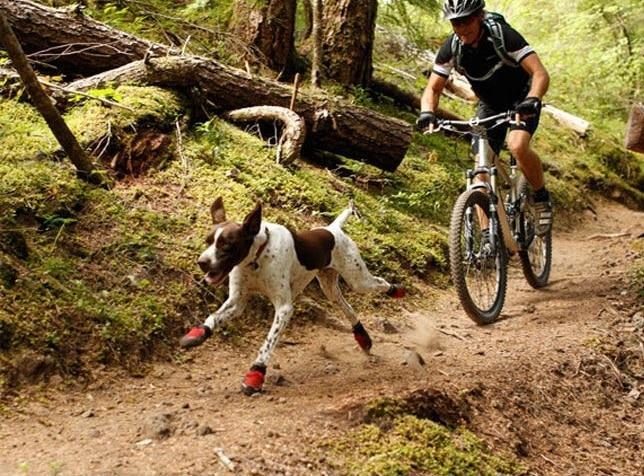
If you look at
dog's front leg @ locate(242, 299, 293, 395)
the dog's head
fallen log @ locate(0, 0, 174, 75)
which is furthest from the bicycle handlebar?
fallen log @ locate(0, 0, 174, 75)

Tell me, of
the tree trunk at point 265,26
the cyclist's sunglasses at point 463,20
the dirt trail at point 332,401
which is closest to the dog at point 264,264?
the dirt trail at point 332,401

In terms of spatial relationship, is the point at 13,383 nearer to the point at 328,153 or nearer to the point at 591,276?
the point at 328,153

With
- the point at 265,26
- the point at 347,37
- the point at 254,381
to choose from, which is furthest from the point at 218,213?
the point at 347,37

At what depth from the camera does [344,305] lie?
5.45 metres

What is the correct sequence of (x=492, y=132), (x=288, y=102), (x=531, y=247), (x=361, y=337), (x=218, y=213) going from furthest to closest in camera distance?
1. (x=288, y=102)
2. (x=531, y=247)
3. (x=492, y=132)
4. (x=361, y=337)
5. (x=218, y=213)

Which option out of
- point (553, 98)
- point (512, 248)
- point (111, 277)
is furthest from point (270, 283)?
point (553, 98)

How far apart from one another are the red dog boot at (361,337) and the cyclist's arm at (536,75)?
2.62 m

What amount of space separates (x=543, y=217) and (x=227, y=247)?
4776mm

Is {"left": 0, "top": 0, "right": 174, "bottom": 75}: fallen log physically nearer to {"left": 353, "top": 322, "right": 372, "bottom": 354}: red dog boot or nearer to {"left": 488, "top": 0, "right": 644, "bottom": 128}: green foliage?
{"left": 353, "top": 322, "right": 372, "bottom": 354}: red dog boot

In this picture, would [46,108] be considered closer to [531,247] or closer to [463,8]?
[463,8]

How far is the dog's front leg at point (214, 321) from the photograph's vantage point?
173 inches

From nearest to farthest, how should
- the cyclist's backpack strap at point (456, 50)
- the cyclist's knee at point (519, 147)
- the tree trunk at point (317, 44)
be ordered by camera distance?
the cyclist's backpack strap at point (456, 50) < the cyclist's knee at point (519, 147) < the tree trunk at point (317, 44)

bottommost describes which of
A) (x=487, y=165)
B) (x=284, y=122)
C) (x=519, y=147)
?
(x=284, y=122)

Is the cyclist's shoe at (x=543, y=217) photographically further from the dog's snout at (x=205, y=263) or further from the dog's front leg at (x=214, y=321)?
the dog's snout at (x=205, y=263)
